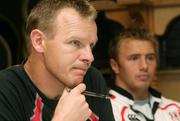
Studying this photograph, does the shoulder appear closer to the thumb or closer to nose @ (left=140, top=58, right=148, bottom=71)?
nose @ (left=140, top=58, right=148, bottom=71)

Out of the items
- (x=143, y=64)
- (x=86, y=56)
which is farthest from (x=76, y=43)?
(x=143, y=64)

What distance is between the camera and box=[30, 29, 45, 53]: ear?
1.19 metres

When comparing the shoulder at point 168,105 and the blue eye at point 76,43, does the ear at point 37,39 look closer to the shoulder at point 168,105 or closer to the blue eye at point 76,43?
the blue eye at point 76,43

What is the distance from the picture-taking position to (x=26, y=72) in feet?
3.95

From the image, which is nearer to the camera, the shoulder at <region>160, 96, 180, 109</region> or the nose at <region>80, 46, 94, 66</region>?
the nose at <region>80, 46, 94, 66</region>

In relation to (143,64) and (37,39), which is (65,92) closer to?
(37,39)

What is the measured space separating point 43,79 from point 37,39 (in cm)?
12

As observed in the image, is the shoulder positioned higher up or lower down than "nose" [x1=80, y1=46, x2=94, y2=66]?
lower down

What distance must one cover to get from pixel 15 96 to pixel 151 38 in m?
1.05

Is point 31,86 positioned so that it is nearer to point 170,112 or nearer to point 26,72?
point 26,72

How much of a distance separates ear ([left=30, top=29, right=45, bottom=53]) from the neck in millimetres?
35

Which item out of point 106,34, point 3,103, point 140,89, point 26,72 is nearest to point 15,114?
point 3,103

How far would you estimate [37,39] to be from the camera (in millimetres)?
1197

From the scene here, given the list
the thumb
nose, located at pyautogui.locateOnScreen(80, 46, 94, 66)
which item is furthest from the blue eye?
the thumb
